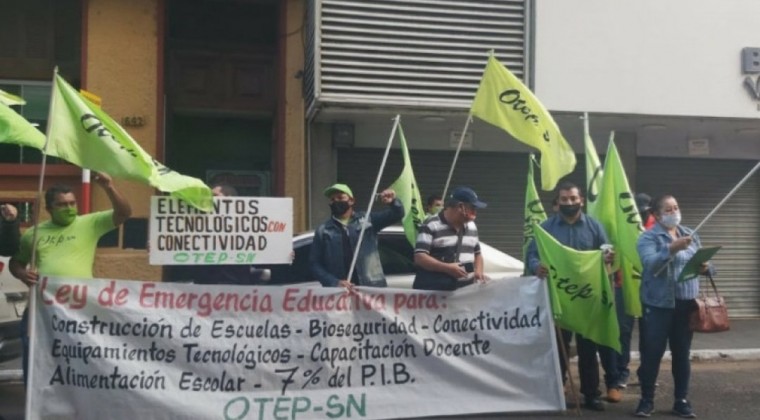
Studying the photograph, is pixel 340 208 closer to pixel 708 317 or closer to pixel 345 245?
pixel 345 245

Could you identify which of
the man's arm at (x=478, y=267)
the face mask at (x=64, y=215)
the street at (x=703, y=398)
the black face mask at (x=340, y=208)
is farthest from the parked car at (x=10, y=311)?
the man's arm at (x=478, y=267)

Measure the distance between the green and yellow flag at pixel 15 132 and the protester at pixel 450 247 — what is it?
280cm

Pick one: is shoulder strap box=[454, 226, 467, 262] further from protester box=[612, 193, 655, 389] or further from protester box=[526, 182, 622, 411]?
protester box=[612, 193, 655, 389]

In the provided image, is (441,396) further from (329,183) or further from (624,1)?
(624,1)

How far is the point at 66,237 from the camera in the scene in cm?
554

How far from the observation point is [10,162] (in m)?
11.5

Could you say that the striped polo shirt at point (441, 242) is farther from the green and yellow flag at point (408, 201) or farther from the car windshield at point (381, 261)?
the car windshield at point (381, 261)

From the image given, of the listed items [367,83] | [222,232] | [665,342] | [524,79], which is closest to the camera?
[222,232]

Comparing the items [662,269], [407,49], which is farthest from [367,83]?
[662,269]

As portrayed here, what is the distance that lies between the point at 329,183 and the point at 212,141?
7.01 feet

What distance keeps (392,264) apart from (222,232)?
2.48 metres

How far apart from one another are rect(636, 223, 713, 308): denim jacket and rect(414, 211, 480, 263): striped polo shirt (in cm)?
132

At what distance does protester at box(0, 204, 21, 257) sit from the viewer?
5594 millimetres

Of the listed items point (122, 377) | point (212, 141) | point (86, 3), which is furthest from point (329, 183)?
point (122, 377)
